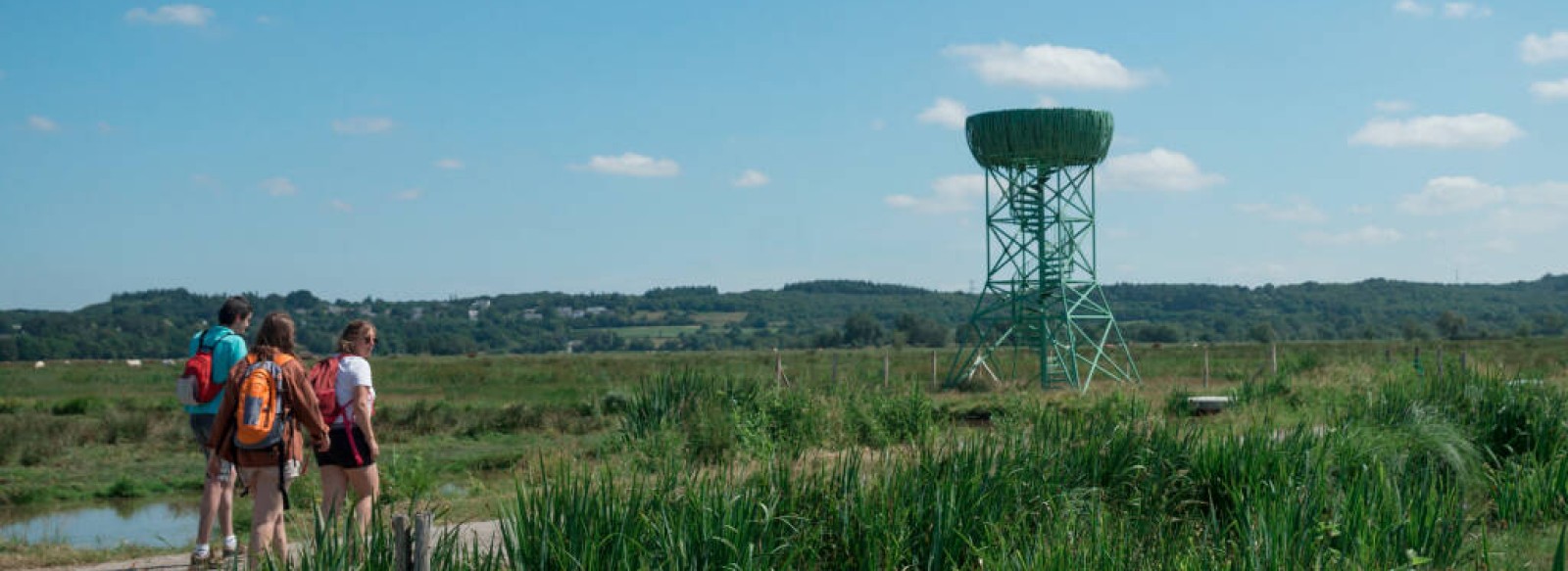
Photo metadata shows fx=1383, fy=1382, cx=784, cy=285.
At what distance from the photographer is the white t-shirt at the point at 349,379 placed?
9539 millimetres

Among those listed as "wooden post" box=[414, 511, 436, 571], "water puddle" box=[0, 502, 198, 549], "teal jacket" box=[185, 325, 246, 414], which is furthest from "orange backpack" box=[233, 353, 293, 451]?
"water puddle" box=[0, 502, 198, 549]

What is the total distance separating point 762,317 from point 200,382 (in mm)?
159908

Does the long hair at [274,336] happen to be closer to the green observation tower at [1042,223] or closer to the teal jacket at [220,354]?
the teal jacket at [220,354]

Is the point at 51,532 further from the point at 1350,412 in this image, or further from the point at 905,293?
the point at 905,293

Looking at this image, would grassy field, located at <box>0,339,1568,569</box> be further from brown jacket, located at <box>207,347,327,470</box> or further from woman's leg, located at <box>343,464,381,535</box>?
brown jacket, located at <box>207,347,327,470</box>

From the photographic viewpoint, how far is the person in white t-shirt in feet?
31.4

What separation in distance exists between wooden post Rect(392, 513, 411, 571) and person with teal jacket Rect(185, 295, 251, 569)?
9.73 ft

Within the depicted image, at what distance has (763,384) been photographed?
62.2 feet

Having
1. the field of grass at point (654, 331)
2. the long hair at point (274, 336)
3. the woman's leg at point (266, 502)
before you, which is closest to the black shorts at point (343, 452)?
the woman's leg at point (266, 502)

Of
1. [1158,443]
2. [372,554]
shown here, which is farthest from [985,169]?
[372,554]

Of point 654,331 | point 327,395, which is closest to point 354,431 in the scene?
point 327,395

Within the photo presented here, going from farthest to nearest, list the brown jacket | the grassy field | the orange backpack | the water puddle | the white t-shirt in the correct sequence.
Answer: the water puddle
the white t-shirt
the brown jacket
the orange backpack
the grassy field

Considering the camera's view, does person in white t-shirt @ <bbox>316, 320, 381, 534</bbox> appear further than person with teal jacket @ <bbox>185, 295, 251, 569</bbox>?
No

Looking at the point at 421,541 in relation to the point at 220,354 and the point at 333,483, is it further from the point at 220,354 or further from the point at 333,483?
the point at 220,354
